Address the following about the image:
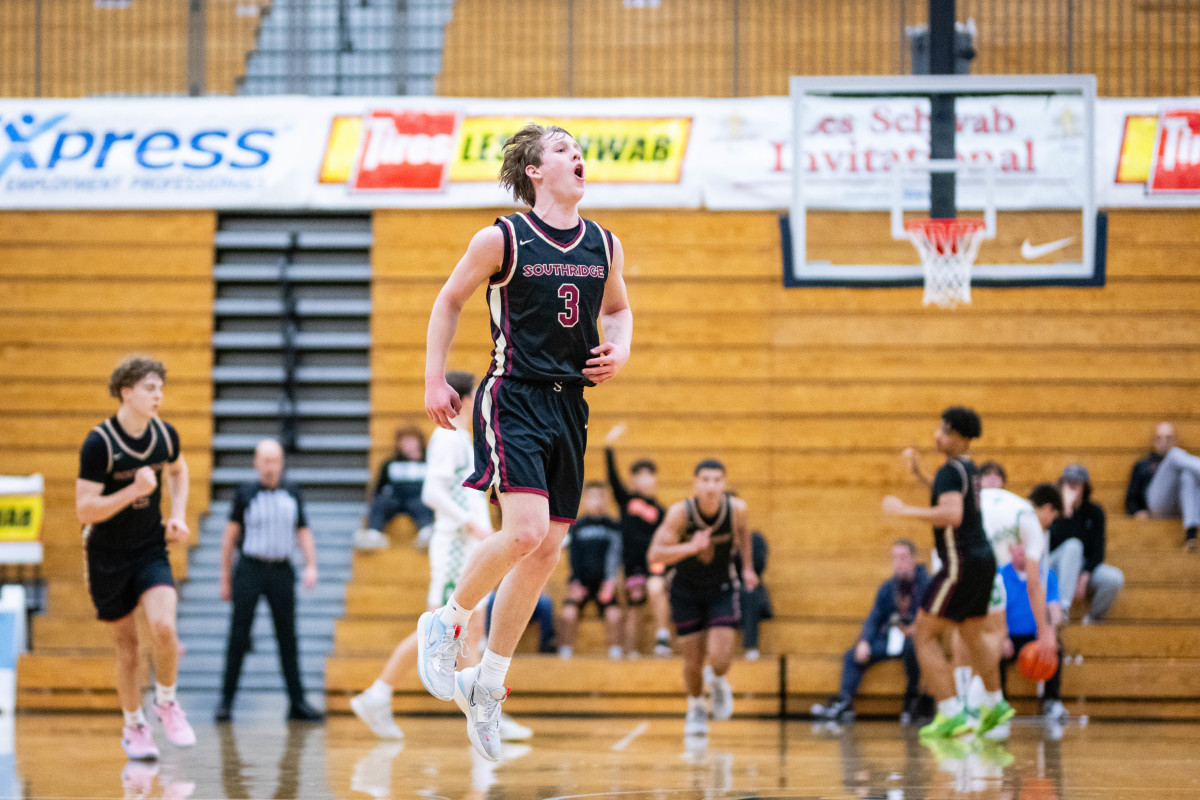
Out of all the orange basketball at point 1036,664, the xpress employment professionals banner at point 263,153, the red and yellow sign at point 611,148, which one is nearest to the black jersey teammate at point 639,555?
the red and yellow sign at point 611,148

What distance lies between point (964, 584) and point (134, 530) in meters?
4.69

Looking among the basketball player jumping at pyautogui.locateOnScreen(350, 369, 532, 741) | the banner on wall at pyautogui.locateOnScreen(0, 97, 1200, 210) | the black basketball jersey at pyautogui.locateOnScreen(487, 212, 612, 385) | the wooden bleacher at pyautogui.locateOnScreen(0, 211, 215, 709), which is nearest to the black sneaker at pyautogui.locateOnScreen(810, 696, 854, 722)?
the basketball player jumping at pyautogui.locateOnScreen(350, 369, 532, 741)

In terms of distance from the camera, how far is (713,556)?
27.8 feet

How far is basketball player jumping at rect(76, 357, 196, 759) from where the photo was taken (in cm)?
673

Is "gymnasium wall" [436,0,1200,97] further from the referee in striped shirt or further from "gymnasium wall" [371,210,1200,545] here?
the referee in striped shirt

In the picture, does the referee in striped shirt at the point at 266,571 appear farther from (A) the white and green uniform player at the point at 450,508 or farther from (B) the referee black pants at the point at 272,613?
(A) the white and green uniform player at the point at 450,508

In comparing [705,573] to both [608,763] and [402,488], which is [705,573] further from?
[402,488]

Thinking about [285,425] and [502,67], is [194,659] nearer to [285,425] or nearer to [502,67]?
[285,425]

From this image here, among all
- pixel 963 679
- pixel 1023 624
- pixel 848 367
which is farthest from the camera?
pixel 848 367

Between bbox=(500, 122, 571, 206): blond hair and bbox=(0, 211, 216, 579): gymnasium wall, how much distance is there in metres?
8.39

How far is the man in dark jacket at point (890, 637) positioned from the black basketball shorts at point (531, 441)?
5.68 meters

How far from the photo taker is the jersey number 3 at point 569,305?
4.64 metres

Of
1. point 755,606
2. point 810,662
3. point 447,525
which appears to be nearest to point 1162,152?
point 755,606

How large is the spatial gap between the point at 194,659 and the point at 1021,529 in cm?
659
